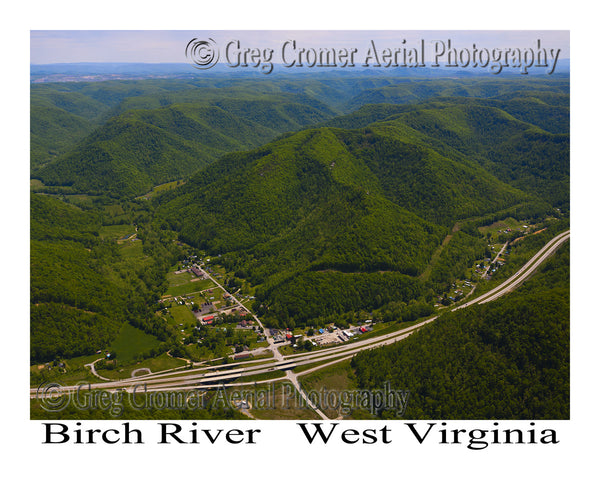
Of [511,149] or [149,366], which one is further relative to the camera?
[511,149]

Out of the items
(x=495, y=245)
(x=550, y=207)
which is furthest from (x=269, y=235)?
(x=550, y=207)

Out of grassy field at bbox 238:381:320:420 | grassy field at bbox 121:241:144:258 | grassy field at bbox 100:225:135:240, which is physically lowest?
grassy field at bbox 238:381:320:420

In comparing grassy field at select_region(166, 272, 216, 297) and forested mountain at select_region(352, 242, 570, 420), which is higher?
grassy field at select_region(166, 272, 216, 297)

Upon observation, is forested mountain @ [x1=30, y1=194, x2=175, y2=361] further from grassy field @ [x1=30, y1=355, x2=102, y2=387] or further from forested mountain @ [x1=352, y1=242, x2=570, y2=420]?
forested mountain @ [x1=352, y1=242, x2=570, y2=420]

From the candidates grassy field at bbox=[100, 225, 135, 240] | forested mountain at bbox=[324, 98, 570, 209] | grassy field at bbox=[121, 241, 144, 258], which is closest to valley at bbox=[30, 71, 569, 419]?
grassy field at bbox=[121, 241, 144, 258]

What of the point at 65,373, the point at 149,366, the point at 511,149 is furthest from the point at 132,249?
the point at 511,149

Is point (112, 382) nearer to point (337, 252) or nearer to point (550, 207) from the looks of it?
point (337, 252)

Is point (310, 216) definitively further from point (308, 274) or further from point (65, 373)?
point (65, 373)
